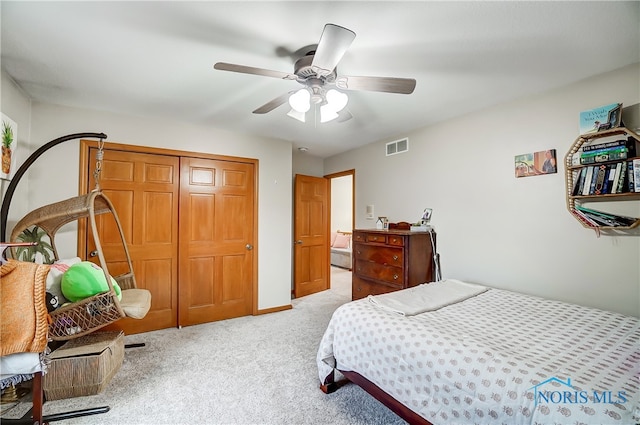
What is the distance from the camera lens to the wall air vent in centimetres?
347

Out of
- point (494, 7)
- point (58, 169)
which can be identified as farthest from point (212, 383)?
point (494, 7)

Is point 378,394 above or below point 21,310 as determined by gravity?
below

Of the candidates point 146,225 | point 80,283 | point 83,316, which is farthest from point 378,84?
point 146,225

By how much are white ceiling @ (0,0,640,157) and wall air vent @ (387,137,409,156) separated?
2.73ft

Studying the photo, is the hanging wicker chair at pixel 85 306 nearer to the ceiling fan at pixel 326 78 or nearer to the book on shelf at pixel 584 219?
the ceiling fan at pixel 326 78

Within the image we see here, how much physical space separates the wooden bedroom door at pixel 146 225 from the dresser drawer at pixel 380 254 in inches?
86.1

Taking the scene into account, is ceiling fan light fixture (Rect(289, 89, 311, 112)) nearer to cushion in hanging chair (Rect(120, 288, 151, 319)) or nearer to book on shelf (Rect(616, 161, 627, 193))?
cushion in hanging chair (Rect(120, 288, 151, 319))

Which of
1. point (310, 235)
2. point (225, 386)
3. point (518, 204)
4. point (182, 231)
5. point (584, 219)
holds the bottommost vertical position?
point (225, 386)

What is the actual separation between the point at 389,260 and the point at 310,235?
6.26 ft

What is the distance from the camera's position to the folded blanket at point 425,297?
1850 millimetres

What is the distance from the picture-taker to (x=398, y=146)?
3570mm

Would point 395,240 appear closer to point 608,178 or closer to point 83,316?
point 608,178

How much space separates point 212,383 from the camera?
80.4 inches

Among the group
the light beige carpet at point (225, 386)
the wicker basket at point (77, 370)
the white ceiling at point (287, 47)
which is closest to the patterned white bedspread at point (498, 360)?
the light beige carpet at point (225, 386)
